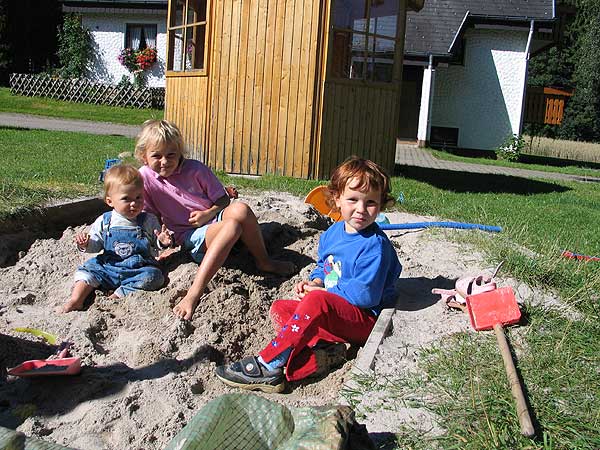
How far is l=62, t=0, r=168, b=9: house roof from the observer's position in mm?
25750

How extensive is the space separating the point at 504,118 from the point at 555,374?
20.2 m

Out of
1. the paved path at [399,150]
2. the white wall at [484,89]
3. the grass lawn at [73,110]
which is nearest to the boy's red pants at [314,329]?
the paved path at [399,150]

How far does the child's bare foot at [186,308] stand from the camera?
12.5 feet

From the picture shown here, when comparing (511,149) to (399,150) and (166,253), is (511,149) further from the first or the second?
(166,253)

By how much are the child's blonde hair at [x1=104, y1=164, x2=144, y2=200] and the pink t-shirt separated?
0.71 feet

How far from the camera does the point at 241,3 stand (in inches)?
348

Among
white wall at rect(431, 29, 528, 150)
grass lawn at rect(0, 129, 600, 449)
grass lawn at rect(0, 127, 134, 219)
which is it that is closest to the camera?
grass lawn at rect(0, 129, 600, 449)

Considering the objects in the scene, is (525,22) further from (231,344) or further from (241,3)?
(231,344)

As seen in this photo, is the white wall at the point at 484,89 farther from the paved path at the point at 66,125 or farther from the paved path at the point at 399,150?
the paved path at the point at 66,125

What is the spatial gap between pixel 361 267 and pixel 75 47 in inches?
1009

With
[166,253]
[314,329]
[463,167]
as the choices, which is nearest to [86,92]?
[463,167]

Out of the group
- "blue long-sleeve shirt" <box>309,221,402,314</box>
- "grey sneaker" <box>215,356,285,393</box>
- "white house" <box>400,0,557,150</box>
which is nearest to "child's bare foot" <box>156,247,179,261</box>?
"blue long-sleeve shirt" <box>309,221,402,314</box>

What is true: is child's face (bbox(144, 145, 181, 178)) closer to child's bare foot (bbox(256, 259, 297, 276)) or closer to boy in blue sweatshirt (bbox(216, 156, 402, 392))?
child's bare foot (bbox(256, 259, 297, 276))

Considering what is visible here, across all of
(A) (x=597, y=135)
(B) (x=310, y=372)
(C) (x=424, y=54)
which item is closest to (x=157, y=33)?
(C) (x=424, y=54)
